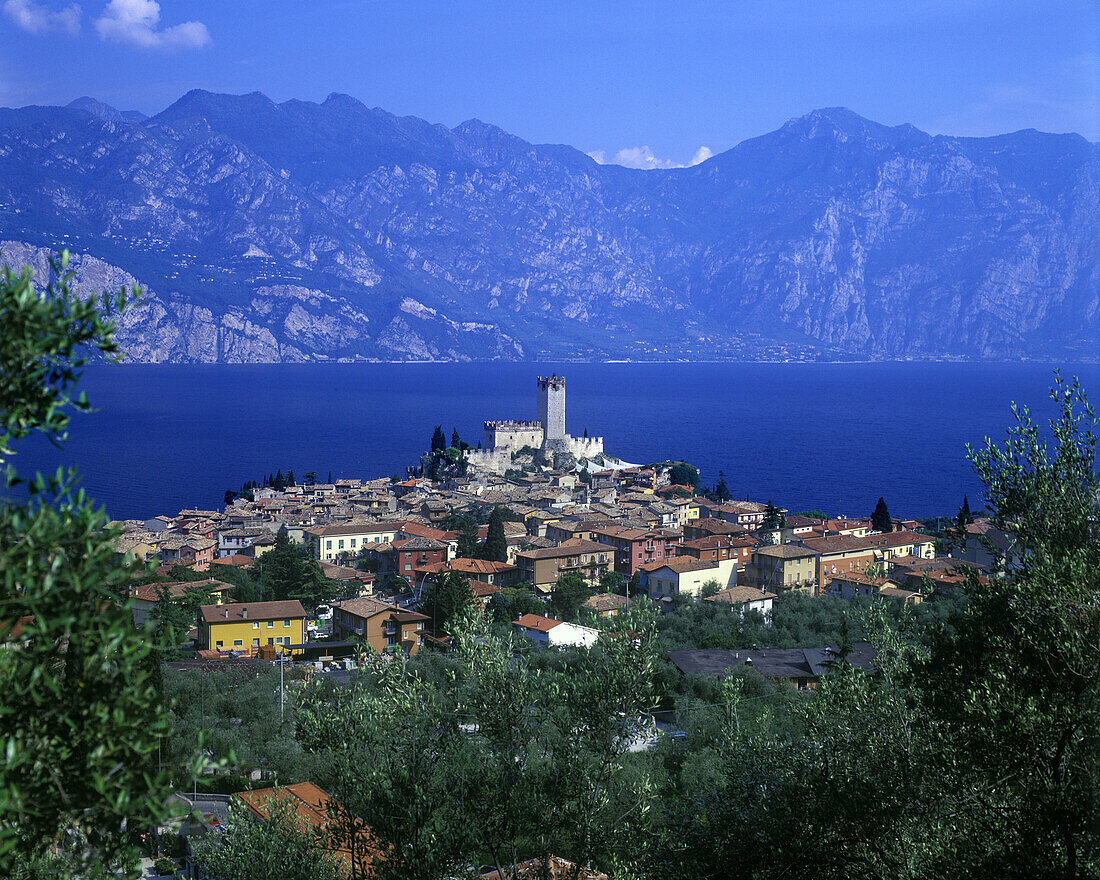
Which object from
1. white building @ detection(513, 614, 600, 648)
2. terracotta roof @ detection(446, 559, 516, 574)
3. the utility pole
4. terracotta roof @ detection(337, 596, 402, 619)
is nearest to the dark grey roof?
white building @ detection(513, 614, 600, 648)

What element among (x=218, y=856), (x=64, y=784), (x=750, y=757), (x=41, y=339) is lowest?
(x=218, y=856)

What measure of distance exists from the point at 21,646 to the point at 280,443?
251 feet

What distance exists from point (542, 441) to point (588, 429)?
86.8ft

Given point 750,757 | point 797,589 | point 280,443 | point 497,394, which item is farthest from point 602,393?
point 750,757

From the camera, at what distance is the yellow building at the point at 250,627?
22109mm

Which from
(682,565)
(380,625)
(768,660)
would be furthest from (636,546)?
(768,660)

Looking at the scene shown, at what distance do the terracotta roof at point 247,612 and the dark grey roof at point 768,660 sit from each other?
10185 mm

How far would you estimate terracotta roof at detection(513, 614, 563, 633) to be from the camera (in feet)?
71.4

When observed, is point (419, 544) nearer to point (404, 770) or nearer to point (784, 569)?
point (784, 569)

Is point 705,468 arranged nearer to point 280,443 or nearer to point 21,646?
point 280,443

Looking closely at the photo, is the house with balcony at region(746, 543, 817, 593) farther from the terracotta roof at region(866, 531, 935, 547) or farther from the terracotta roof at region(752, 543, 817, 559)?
the terracotta roof at region(866, 531, 935, 547)

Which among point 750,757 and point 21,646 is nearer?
point 21,646

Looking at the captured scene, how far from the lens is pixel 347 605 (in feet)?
78.9

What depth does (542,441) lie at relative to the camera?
62.2 m
